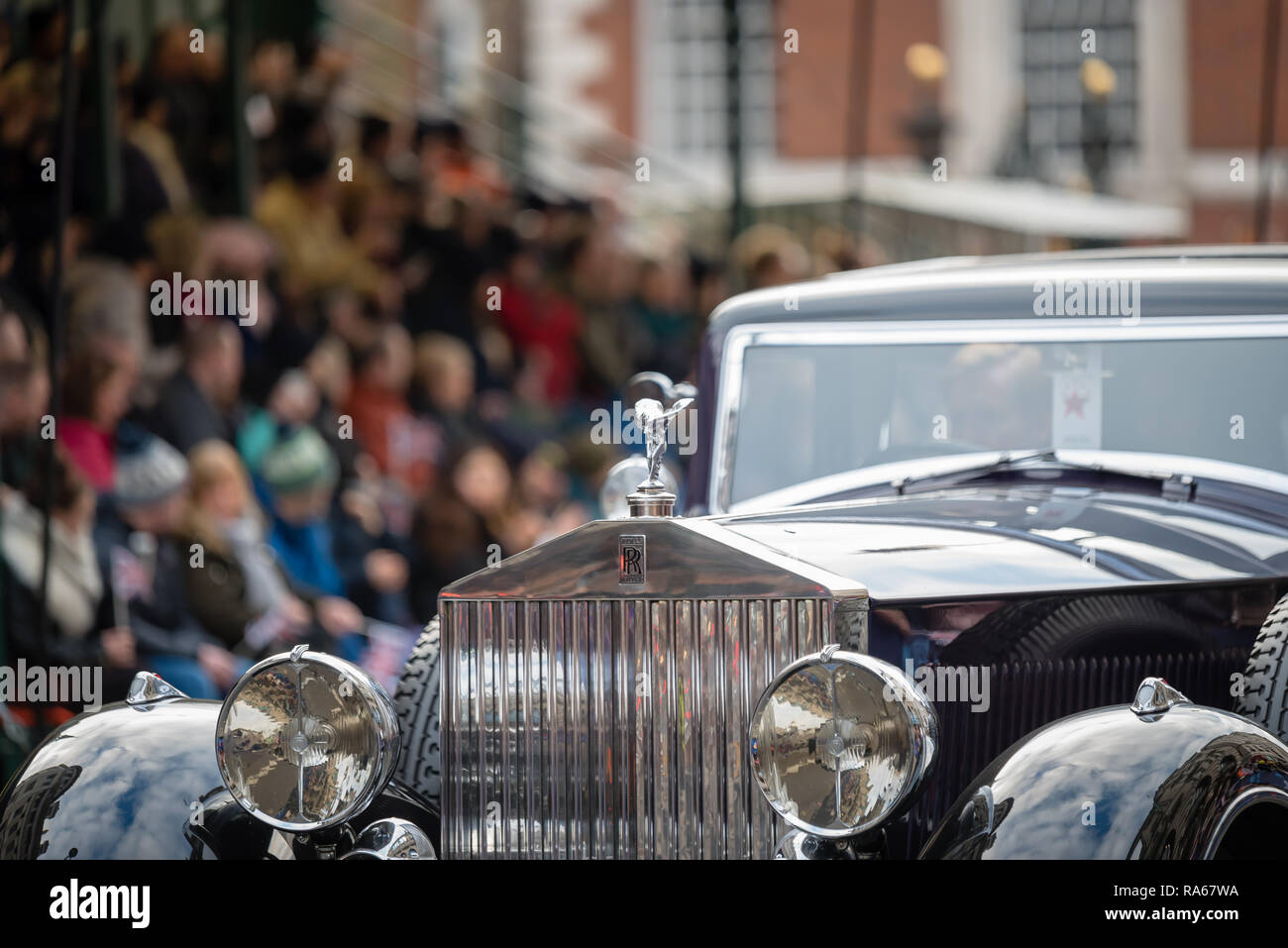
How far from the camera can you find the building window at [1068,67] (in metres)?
19.6

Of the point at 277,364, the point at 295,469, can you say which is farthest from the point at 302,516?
the point at 277,364

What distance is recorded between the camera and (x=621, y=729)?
10.1ft

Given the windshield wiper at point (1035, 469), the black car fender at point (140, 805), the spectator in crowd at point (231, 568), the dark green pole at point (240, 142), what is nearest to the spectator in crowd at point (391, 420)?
the dark green pole at point (240, 142)

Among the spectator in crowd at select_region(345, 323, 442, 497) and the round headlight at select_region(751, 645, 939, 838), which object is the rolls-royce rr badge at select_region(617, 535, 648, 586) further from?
the spectator in crowd at select_region(345, 323, 442, 497)

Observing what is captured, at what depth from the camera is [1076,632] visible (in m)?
3.44

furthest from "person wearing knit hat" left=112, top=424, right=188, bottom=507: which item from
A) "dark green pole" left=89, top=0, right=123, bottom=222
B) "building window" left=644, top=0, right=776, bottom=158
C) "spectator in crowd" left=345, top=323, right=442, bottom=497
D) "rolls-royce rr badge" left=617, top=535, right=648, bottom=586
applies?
"building window" left=644, top=0, right=776, bottom=158

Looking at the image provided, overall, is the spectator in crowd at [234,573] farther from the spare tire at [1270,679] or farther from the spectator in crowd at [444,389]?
the spare tire at [1270,679]

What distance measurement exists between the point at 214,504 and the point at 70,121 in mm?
1845

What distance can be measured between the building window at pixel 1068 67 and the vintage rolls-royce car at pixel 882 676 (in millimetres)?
16125

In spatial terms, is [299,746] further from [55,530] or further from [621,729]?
[55,530]

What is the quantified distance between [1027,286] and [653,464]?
1.38 m

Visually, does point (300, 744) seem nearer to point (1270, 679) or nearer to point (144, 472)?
point (1270, 679)
